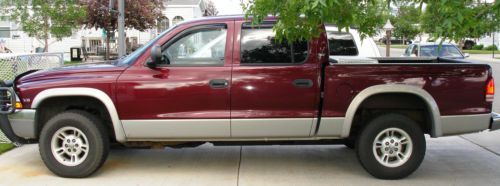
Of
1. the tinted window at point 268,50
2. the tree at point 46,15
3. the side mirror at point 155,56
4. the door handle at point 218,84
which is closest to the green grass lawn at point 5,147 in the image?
the side mirror at point 155,56

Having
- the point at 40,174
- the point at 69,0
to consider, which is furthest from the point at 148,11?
the point at 40,174

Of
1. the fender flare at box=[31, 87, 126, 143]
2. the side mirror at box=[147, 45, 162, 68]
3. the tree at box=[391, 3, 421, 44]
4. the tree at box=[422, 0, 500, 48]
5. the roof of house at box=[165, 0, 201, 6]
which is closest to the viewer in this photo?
the tree at box=[422, 0, 500, 48]

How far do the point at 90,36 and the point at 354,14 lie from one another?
36444mm

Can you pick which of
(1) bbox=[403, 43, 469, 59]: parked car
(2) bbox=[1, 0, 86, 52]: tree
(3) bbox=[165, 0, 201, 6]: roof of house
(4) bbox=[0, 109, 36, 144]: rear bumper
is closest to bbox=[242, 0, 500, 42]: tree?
(4) bbox=[0, 109, 36, 144]: rear bumper

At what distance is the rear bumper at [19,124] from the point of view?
5.65m

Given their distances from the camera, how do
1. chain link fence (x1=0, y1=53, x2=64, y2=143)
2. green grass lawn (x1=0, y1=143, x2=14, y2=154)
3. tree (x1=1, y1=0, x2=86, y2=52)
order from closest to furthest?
green grass lawn (x1=0, y1=143, x2=14, y2=154) → chain link fence (x1=0, y1=53, x2=64, y2=143) → tree (x1=1, y1=0, x2=86, y2=52)

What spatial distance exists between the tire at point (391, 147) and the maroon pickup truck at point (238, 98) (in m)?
0.01

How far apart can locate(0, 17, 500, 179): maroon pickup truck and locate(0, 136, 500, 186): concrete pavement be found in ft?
1.11

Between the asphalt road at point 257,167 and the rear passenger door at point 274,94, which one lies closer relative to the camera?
the rear passenger door at point 274,94

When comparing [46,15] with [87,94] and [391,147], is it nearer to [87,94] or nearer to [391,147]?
[87,94]

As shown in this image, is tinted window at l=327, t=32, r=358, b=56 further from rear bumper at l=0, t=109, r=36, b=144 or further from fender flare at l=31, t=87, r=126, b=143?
rear bumper at l=0, t=109, r=36, b=144

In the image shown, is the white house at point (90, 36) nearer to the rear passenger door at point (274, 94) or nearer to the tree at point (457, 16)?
the rear passenger door at point (274, 94)

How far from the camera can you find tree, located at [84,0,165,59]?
993 inches

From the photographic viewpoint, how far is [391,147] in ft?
18.8
